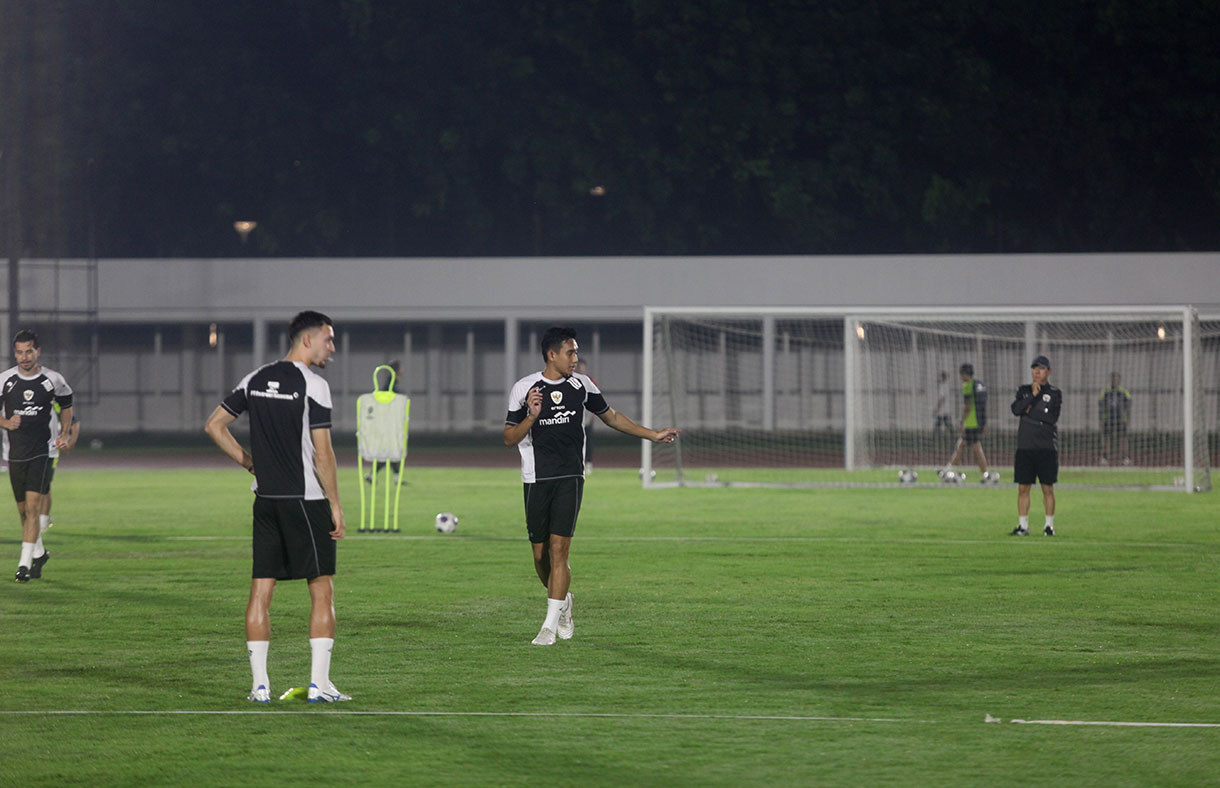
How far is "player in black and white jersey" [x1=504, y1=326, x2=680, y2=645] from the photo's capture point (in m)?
9.70

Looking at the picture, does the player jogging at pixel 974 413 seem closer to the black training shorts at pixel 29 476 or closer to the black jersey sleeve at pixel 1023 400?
the black jersey sleeve at pixel 1023 400

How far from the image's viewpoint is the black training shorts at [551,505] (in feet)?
32.1

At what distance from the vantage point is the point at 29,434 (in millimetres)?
13188

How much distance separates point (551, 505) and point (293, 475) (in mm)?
2567

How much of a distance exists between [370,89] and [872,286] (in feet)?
87.4

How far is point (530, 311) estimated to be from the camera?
43594 millimetres

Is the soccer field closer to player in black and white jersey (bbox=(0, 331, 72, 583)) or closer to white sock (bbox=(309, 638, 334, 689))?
white sock (bbox=(309, 638, 334, 689))

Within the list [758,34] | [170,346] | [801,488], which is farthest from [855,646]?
[758,34]

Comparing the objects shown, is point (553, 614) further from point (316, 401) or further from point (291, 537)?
point (316, 401)

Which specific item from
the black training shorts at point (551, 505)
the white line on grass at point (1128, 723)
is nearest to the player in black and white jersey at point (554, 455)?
the black training shorts at point (551, 505)

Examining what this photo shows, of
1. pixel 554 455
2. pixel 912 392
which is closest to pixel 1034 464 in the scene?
pixel 554 455

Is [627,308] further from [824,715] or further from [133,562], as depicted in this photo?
[824,715]

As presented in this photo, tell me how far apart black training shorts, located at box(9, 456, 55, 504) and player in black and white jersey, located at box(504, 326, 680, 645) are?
5.43 metres

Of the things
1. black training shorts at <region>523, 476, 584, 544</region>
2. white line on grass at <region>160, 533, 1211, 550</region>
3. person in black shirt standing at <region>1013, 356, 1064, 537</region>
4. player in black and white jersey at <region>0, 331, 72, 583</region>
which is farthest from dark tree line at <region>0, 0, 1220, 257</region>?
black training shorts at <region>523, 476, 584, 544</region>
